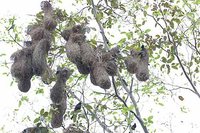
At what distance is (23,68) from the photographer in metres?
3.43

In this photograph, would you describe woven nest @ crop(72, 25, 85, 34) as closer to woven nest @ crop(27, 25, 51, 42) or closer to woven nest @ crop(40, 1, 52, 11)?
woven nest @ crop(27, 25, 51, 42)

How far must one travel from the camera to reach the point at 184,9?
6.01 m

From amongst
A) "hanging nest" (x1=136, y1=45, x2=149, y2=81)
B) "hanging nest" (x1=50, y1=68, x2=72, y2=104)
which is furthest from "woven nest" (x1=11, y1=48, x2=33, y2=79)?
"hanging nest" (x1=136, y1=45, x2=149, y2=81)

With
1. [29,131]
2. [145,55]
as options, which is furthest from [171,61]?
[29,131]

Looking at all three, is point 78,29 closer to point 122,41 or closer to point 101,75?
point 122,41

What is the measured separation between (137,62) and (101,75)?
831mm

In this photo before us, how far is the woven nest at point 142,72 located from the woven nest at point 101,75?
1.83ft

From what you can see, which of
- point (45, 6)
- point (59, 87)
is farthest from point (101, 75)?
point (45, 6)

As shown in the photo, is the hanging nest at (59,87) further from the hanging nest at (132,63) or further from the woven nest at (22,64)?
the hanging nest at (132,63)

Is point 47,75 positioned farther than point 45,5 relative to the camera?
No

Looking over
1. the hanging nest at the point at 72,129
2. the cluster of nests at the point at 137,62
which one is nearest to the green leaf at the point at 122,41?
the cluster of nests at the point at 137,62

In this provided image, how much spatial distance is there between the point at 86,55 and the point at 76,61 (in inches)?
4.0

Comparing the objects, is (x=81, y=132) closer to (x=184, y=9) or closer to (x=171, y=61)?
(x=171, y=61)

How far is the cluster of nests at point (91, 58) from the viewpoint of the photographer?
11.0 ft
